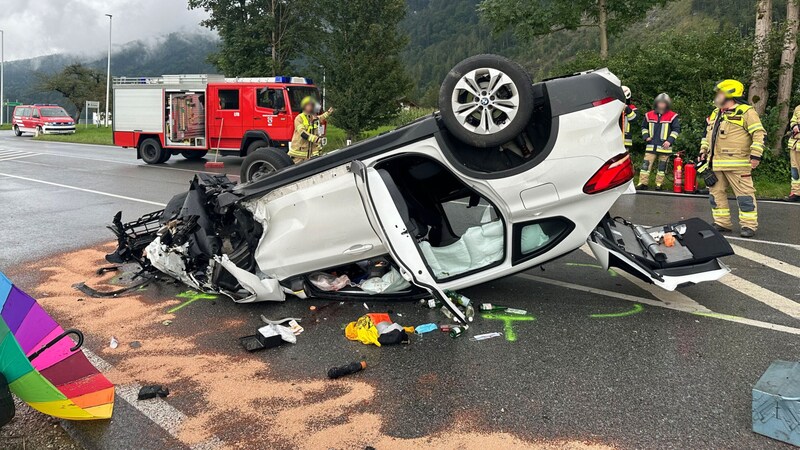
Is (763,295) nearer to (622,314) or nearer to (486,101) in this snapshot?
(622,314)

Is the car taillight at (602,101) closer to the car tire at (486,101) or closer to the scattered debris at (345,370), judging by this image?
the car tire at (486,101)

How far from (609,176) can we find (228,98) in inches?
547

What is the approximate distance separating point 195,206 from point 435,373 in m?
2.65

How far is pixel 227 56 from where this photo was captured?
3019cm

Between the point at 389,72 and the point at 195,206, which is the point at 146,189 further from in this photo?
the point at 389,72

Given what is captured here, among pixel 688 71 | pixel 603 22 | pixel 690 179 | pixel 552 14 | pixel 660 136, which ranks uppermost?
pixel 552 14

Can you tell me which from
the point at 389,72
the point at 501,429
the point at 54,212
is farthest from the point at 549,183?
the point at 389,72

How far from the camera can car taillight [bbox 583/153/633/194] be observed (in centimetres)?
379

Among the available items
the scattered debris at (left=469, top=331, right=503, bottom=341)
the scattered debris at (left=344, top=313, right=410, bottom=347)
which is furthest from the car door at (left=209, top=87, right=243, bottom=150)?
the scattered debris at (left=469, top=331, right=503, bottom=341)

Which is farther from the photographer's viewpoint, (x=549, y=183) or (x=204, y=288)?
(x=204, y=288)

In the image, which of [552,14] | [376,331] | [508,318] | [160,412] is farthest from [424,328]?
[552,14]

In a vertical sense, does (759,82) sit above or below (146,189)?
above

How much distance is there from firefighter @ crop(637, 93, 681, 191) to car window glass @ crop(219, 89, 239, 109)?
1044cm

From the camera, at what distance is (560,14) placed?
57.5 ft
